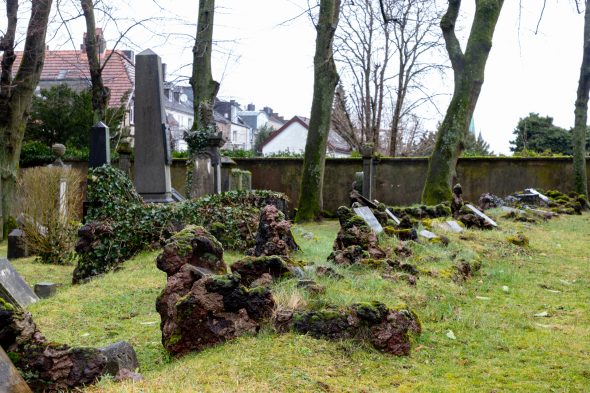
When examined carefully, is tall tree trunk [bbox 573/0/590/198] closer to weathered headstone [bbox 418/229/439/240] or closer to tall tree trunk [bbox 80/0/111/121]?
weathered headstone [bbox 418/229/439/240]

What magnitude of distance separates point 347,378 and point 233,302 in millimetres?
1152

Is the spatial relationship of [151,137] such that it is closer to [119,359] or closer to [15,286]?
[15,286]

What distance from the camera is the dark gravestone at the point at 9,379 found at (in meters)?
3.89

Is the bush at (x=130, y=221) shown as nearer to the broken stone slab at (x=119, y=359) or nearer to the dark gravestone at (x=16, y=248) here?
the dark gravestone at (x=16, y=248)

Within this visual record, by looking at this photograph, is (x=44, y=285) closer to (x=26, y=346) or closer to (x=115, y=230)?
(x=115, y=230)

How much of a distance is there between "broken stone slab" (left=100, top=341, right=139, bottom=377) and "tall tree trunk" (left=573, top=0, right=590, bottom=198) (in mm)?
20922

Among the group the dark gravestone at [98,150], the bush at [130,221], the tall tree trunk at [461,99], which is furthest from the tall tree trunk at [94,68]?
the bush at [130,221]

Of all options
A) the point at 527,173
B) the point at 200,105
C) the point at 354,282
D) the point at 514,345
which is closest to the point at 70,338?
the point at 354,282

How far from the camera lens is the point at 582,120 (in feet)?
79.8

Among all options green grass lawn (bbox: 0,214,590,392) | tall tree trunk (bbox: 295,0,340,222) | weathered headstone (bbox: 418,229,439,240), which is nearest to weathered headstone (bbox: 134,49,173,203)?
green grass lawn (bbox: 0,214,590,392)

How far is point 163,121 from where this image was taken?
1511 cm

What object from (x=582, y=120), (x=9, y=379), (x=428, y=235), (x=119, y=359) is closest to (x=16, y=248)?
(x=428, y=235)

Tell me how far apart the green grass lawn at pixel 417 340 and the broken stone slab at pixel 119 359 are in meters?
0.13

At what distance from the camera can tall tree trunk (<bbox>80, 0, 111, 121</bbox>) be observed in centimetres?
2144
